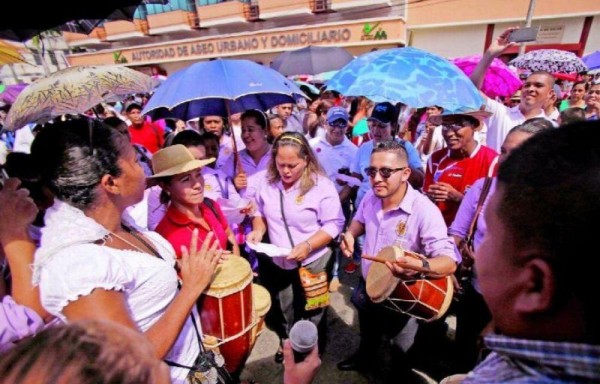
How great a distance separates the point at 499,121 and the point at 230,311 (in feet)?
12.4

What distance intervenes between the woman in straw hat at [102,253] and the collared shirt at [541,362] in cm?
124

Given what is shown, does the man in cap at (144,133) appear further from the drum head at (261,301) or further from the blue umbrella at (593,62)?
the blue umbrella at (593,62)

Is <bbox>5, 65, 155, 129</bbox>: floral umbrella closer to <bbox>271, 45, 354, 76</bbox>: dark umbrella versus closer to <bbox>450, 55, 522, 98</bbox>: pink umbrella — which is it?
<bbox>450, 55, 522, 98</bbox>: pink umbrella

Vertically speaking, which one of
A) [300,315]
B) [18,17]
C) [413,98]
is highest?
[18,17]

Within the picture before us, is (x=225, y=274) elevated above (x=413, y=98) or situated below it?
below

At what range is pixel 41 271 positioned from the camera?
127 cm

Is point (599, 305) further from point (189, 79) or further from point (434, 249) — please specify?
point (189, 79)

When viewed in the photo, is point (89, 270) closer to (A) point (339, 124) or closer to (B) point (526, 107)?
(A) point (339, 124)

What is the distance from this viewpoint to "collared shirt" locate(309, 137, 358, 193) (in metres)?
4.43

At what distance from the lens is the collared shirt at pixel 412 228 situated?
2.28 m

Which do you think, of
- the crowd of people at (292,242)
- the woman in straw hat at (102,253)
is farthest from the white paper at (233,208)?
the woman in straw hat at (102,253)

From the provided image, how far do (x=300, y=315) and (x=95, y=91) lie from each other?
2538 millimetres

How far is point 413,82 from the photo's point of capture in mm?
2561

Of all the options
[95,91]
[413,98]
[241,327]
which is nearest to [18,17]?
[95,91]
